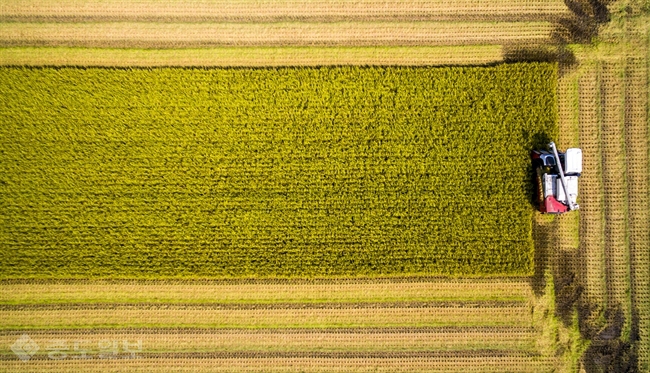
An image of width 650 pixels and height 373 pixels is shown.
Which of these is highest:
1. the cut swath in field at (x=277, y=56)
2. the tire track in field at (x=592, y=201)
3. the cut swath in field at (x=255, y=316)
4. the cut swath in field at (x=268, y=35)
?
the cut swath in field at (x=268, y=35)

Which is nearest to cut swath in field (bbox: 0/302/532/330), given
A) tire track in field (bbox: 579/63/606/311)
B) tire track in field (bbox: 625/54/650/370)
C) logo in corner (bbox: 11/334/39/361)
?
logo in corner (bbox: 11/334/39/361)

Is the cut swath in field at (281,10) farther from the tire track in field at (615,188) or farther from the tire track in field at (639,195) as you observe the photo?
the tire track in field at (639,195)

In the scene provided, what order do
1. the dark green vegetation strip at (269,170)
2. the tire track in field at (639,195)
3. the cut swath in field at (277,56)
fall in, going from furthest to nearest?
the cut swath in field at (277,56) < the tire track in field at (639,195) < the dark green vegetation strip at (269,170)

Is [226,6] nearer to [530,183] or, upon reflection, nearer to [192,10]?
[192,10]

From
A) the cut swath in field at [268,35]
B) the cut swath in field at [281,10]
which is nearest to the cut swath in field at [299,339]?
the cut swath in field at [268,35]

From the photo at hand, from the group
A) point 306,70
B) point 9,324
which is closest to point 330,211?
point 306,70

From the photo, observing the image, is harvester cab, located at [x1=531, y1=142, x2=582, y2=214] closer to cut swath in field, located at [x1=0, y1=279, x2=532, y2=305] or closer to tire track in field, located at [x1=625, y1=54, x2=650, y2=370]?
tire track in field, located at [x1=625, y1=54, x2=650, y2=370]

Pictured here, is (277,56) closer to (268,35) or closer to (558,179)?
(268,35)
